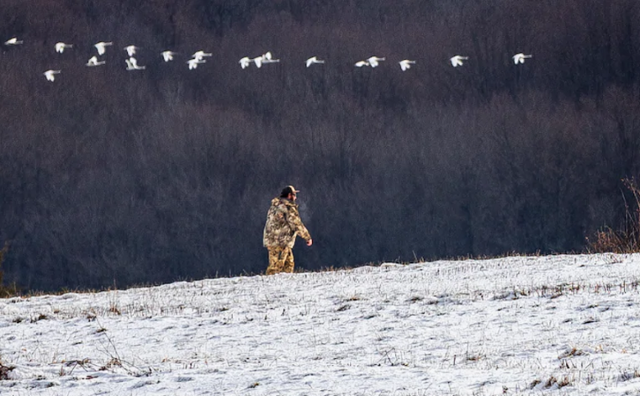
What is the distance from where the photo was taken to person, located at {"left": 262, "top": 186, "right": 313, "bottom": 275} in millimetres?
19000

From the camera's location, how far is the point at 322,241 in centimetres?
6869

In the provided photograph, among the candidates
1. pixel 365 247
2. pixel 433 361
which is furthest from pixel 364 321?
pixel 365 247

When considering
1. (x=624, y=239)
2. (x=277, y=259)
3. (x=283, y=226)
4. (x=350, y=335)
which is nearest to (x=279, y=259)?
(x=277, y=259)

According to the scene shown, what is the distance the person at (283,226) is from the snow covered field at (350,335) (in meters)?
→ 1.71

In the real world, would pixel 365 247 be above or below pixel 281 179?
below

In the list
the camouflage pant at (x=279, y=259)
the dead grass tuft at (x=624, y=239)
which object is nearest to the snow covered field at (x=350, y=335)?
the camouflage pant at (x=279, y=259)

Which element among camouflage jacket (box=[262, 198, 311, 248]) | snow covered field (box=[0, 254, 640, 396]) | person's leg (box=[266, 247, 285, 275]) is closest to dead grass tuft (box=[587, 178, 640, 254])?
snow covered field (box=[0, 254, 640, 396])

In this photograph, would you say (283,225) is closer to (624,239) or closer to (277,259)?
(277,259)

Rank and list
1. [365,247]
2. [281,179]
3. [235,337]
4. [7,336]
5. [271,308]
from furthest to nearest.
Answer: [281,179], [365,247], [271,308], [7,336], [235,337]

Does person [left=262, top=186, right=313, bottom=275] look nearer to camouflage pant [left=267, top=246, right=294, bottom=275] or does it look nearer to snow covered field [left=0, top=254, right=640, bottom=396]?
camouflage pant [left=267, top=246, right=294, bottom=275]

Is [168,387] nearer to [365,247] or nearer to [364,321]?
[364,321]

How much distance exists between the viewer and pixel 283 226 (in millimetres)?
19219

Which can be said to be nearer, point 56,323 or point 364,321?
point 364,321

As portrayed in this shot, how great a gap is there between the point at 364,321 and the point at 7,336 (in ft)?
13.6
